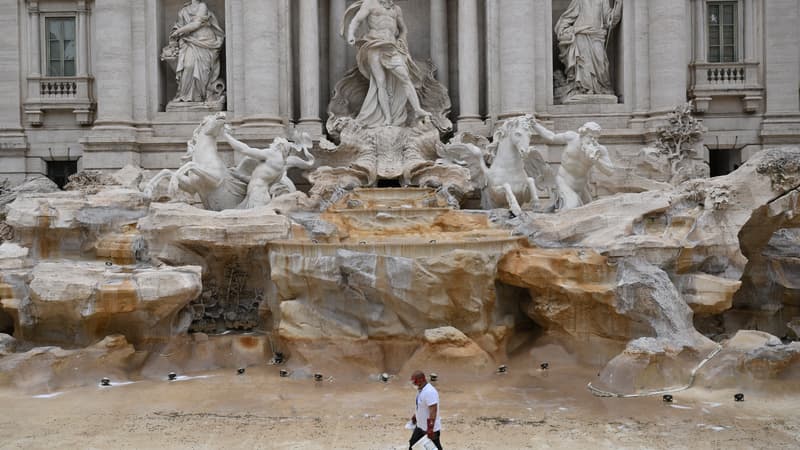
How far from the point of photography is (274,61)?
59.5ft

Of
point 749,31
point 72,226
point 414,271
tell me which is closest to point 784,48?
point 749,31

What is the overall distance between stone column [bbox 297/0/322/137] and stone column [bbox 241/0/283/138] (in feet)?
1.98

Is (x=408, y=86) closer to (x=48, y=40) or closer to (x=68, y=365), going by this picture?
(x=48, y=40)

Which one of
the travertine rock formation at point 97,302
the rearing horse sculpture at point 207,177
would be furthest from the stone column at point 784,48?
the travertine rock formation at point 97,302

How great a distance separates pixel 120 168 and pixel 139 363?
26.0 feet

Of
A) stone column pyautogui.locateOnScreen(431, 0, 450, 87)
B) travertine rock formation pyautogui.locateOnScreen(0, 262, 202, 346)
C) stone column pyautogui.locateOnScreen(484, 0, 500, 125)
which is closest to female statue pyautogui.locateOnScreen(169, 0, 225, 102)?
stone column pyautogui.locateOnScreen(431, 0, 450, 87)

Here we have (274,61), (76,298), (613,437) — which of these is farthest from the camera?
(274,61)

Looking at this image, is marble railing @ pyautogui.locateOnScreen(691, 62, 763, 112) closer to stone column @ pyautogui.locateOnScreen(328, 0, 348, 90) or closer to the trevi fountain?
the trevi fountain

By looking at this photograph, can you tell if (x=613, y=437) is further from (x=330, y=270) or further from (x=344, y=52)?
(x=344, y=52)

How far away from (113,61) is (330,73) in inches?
205

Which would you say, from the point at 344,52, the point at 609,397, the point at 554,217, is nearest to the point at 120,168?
the point at 344,52

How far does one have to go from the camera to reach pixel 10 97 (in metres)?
19.4

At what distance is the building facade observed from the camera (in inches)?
714

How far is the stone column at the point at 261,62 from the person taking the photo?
17969 millimetres
